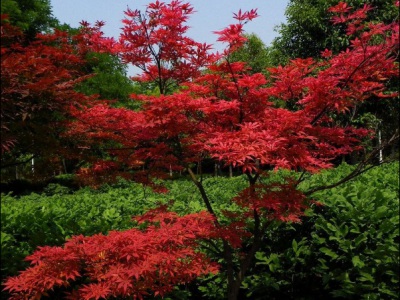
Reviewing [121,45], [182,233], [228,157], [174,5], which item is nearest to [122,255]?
[182,233]

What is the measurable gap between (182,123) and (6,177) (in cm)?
317

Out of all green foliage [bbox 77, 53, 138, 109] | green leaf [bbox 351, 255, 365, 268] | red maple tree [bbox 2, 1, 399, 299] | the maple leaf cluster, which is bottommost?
green leaf [bbox 351, 255, 365, 268]

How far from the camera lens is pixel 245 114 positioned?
4.63 m

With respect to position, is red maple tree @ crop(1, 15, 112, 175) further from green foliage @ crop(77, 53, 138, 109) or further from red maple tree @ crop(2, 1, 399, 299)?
green foliage @ crop(77, 53, 138, 109)

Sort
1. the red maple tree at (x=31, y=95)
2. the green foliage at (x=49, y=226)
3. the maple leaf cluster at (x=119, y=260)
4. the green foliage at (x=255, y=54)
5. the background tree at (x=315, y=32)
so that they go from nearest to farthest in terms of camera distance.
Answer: the maple leaf cluster at (x=119, y=260)
the red maple tree at (x=31, y=95)
the green foliage at (x=49, y=226)
the background tree at (x=315, y=32)
the green foliage at (x=255, y=54)

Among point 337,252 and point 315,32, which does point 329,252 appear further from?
point 315,32

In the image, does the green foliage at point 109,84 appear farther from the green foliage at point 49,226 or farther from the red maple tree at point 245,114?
Result: the red maple tree at point 245,114

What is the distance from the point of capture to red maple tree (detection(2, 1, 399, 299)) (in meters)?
4.13

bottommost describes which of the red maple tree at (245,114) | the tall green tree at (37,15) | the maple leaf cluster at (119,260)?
the maple leaf cluster at (119,260)

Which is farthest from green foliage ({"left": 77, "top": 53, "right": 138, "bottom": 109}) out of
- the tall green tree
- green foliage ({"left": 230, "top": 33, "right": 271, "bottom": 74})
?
green foliage ({"left": 230, "top": 33, "right": 271, "bottom": 74})

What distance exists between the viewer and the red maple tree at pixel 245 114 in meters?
4.13

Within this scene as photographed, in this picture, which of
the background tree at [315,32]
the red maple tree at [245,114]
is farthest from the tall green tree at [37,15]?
the background tree at [315,32]

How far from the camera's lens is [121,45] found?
5316mm

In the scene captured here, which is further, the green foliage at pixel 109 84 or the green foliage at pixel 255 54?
the green foliage at pixel 255 54
